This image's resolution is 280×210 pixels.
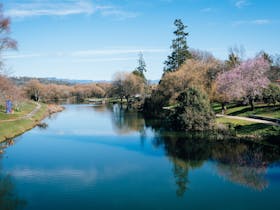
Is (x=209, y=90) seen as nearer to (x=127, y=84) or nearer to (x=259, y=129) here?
(x=259, y=129)

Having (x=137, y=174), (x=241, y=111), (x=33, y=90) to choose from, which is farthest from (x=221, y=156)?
(x=33, y=90)

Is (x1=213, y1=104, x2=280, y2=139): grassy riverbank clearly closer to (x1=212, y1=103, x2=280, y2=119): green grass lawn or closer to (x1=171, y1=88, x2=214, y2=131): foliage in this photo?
(x1=212, y1=103, x2=280, y2=119): green grass lawn

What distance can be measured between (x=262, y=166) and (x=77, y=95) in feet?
385

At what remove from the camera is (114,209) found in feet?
51.4

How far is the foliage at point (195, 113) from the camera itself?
3756cm

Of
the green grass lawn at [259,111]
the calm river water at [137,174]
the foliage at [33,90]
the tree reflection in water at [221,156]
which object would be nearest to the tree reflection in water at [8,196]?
the calm river water at [137,174]

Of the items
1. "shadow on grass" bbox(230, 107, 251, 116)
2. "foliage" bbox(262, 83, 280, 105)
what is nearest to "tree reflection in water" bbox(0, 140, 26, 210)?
"shadow on grass" bbox(230, 107, 251, 116)

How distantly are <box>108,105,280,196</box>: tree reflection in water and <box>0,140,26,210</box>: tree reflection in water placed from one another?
29.0ft

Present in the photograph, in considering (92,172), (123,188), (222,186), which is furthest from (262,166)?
(92,172)

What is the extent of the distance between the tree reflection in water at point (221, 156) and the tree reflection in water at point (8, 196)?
348 inches

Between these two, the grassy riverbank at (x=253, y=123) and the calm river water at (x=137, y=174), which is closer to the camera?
the calm river water at (x=137, y=174)

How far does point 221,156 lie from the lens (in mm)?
26328

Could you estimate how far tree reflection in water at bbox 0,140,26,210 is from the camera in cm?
1634

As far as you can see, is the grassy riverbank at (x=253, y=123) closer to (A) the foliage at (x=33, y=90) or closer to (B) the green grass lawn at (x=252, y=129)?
(B) the green grass lawn at (x=252, y=129)
